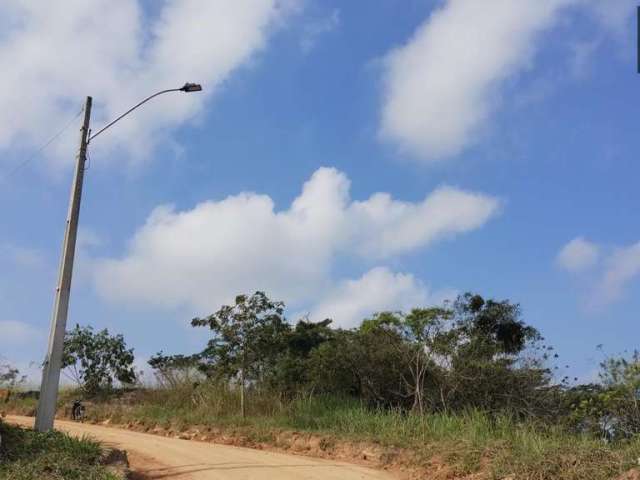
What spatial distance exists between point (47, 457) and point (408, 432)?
7863 millimetres

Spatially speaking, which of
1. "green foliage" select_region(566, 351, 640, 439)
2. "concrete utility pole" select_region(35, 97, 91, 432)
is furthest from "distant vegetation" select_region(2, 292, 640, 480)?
"concrete utility pole" select_region(35, 97, 91, 432)

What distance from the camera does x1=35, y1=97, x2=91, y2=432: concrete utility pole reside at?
12.6 m

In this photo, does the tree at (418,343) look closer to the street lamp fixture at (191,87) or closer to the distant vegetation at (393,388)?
the distant vegetation at (393,388)

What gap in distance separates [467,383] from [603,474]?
9706 millimetres

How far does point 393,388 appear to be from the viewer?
798 inches

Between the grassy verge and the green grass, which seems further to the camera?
the grassy verge

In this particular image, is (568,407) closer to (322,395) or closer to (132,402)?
(322,395)

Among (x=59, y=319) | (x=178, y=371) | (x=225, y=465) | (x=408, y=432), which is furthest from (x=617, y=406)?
(x=178, y=371)

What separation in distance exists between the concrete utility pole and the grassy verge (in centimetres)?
580

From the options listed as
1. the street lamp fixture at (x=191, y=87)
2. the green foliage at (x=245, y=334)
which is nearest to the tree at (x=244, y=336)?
the green foliage at (x=245, y=334)

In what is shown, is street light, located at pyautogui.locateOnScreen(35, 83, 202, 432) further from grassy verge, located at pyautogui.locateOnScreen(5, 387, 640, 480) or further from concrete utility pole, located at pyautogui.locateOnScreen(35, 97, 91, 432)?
grassy verge, located at pyautogui.locateOnScreen(5, 387, 640, 480)

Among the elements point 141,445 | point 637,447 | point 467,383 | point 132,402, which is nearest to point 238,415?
point 141,445

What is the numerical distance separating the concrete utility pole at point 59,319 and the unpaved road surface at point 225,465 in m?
1.57

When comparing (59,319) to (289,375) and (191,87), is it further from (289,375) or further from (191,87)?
(289,375)
